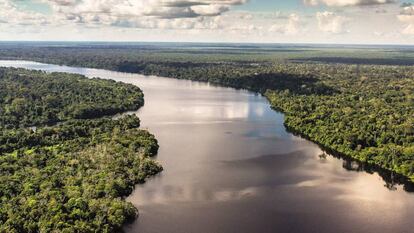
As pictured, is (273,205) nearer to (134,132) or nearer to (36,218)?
(36,218)

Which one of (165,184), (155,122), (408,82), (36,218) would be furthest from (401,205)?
(408,82)

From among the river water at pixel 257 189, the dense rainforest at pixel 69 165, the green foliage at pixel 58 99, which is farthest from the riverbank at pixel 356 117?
the green foliage at pixel 58 99

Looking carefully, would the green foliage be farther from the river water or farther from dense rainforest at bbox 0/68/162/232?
the river water

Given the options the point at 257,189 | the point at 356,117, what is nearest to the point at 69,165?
the point at 257,189

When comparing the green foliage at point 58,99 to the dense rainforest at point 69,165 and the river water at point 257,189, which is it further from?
the river water at point 257,189

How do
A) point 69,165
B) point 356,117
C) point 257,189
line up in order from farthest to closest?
point 356,117 → point 69,165 → point 257,189

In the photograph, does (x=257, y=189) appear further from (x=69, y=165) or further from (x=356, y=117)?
(x=356, y=117)
